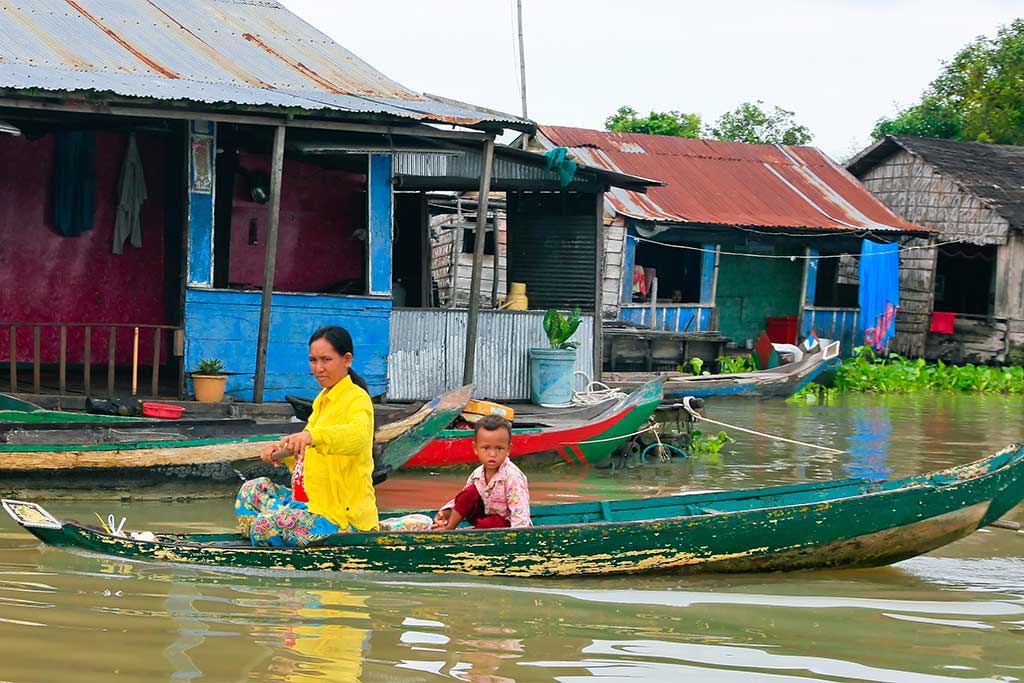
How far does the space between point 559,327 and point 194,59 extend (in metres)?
4.27

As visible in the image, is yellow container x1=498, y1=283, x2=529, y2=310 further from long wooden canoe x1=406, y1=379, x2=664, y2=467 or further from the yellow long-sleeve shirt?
the yellow long-sleeve shirt

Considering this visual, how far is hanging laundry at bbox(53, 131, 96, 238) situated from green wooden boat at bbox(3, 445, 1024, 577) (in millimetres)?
5989

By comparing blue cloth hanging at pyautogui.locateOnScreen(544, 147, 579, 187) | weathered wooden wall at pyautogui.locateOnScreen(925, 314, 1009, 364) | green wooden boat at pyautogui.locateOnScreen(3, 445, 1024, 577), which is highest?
blue cloth hanging at pyautogui.locateOnScreen(544, 147, 579, 187)

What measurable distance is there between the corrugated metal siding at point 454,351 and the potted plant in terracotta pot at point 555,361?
0.58 ft

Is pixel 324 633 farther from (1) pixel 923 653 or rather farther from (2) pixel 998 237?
(2) pixel 998 237

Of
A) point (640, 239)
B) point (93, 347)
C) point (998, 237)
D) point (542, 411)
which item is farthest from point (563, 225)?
point (998, 237)

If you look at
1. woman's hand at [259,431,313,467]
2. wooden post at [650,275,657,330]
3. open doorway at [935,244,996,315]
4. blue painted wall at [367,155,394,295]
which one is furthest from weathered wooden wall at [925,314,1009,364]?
woman's hand at [259,431,313,467]

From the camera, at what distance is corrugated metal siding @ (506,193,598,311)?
13664 millimetres

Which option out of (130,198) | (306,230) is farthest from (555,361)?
(130,198)

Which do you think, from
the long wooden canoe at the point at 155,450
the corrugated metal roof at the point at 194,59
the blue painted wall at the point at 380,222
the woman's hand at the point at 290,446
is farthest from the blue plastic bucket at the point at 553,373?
the woman's hand at the point at 290,446

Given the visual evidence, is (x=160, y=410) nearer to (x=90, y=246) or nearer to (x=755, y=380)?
(x=90, y=246)

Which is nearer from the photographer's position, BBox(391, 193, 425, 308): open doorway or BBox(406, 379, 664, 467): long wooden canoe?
Answer: BBox(406, 379, 664, 467): long wooden canoe

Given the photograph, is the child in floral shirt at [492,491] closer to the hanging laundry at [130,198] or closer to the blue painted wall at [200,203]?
the blue painted wall at [200,203]

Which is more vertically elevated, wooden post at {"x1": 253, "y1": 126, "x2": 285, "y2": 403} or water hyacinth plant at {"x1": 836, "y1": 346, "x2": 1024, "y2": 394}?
wooden post at {"x1": 253, "y1": 126, "x2": 285, "y2": 403}
